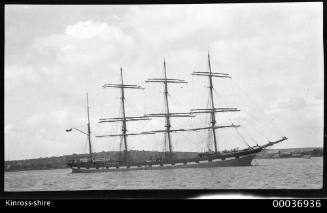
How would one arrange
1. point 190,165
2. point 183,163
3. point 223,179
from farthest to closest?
point 183,163
point 190,165
point 223,179

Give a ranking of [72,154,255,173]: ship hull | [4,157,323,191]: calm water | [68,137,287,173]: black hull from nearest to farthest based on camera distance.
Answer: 1. [4,157,323,191]: calm water
2. [72,154,255,173]: ship hull
3. [68,137,287,173]: black hull

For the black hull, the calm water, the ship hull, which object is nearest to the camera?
the calm water

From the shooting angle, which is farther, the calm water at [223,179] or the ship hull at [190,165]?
the ship hull at [190,165]

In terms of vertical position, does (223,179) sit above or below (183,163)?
A: below

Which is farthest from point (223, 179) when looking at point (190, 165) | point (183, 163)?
point (183, 163)

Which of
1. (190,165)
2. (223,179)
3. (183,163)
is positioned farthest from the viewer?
(183,163)

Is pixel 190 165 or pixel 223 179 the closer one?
pixel 223 179

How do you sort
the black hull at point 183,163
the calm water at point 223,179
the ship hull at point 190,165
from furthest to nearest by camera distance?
the black hull at point 183,163
the ship hull at point 190,165
the calm water at point 223,179

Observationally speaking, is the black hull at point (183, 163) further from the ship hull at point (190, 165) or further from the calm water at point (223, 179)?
the calm water at point (223, 179)

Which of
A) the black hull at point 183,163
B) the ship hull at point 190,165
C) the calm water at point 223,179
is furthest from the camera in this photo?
the black hull at point 183,163

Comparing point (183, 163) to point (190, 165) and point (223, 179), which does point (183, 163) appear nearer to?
point (190, 165)

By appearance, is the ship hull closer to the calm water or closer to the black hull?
the black hull
